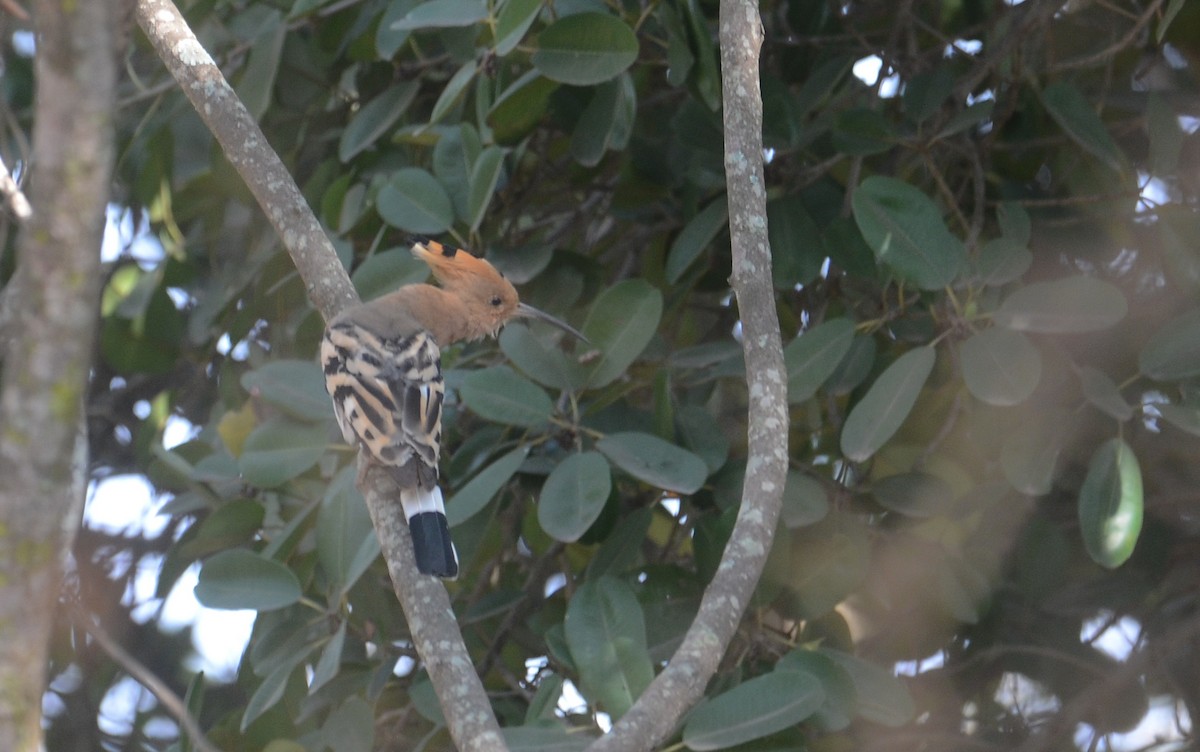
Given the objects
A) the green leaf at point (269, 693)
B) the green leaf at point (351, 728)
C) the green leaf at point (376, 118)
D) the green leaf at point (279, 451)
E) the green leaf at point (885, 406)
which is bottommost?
the green leaf at point (351, 728)

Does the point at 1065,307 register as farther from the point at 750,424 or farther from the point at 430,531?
the point at 430,531

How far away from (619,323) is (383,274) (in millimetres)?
638

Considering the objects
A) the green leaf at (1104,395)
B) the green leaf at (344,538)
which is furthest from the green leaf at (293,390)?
the green leaf at (1104,395)

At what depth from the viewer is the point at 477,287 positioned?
363cm

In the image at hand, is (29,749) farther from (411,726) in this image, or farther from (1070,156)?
(1070,156)

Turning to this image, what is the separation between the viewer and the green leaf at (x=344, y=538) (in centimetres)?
276

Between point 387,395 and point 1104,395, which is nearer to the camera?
point 1104,395

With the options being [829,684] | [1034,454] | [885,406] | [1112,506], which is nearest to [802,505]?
[885,406]

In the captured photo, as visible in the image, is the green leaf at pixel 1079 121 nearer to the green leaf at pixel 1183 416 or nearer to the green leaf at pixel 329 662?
the green leaf at pixel 1183 416

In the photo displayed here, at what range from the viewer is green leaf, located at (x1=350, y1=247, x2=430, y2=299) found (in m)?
3.17

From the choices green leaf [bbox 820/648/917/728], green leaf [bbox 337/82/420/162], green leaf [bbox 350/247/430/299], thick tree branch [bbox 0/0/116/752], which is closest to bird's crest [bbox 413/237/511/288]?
green leaf [bbox 350/247/430/299]

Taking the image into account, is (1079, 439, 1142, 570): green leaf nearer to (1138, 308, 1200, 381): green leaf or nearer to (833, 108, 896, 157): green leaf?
(1138, 308, 1200, 381): green leaf

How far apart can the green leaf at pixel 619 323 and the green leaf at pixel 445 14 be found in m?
0.65

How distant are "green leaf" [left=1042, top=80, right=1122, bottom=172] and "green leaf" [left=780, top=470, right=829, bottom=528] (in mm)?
1010
